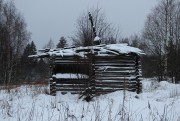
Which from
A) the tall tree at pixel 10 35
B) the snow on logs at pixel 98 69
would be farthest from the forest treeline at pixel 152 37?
the snow on logs at pixel 98 69

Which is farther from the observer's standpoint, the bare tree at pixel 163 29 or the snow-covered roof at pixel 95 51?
the bare tree at pixel 163 29

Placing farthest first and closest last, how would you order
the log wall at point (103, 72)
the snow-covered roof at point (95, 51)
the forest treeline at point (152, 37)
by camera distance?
the forest treeline at point (152, 37), the log wall at point (103, 72), the snow-covered roof at point (95, 51)

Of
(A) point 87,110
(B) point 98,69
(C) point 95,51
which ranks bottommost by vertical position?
(A) point 87,110

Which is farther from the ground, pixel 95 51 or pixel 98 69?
pixel 95 51

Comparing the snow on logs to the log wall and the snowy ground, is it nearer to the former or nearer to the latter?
the log wall

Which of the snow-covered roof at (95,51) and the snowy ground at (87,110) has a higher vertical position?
the snow-covered roof at (95,51)

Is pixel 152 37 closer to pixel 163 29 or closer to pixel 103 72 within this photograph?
pixel 163 29

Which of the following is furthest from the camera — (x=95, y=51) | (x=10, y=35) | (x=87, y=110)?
(x=10, y=35)

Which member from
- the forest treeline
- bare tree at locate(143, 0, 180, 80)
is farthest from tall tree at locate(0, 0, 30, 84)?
bare tree at locate(143, 0, 180, 80)

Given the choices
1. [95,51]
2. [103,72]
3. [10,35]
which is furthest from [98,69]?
[10,35]

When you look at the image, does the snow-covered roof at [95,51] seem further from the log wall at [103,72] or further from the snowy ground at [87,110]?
the snowy ground at [87,110]

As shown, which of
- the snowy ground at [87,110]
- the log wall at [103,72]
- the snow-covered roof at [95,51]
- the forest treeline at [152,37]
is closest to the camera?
the snowy ground at [87,110]

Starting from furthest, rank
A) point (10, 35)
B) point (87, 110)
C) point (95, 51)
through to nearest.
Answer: point (10, 35) → point (95, 51) → point (87, 110)

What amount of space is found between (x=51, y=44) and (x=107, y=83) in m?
48.8
